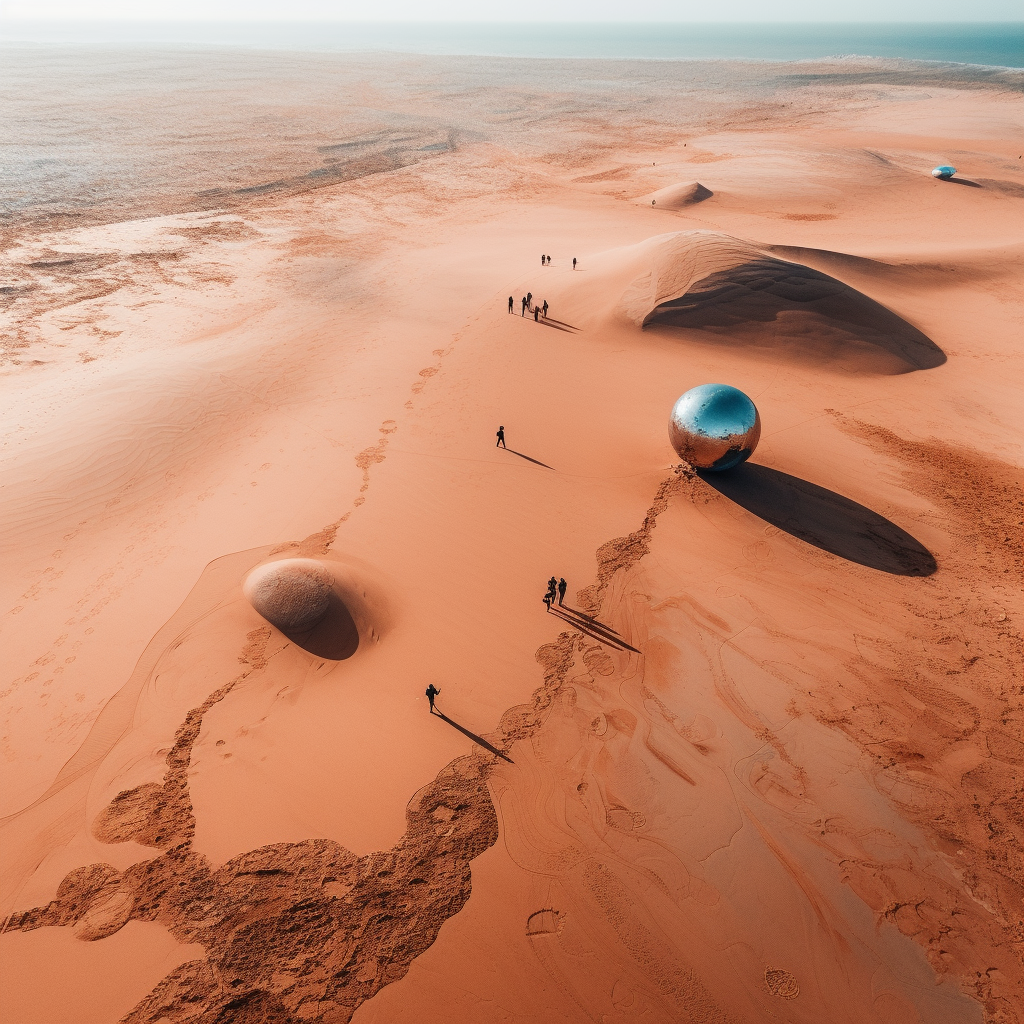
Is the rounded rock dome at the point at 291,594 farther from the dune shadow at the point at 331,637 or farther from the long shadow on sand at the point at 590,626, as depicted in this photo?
the long shadow on sand at the point at 590,626

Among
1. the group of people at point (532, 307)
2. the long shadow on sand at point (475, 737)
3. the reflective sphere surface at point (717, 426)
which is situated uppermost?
the reflective sphere surface at point (717, 426)

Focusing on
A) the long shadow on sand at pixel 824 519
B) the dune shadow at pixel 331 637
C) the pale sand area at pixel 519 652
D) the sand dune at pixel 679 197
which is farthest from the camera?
the sand dune at pixel 679 197

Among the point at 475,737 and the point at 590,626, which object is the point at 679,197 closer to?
the point at 590,626

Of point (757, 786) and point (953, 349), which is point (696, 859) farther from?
point (953, 349)

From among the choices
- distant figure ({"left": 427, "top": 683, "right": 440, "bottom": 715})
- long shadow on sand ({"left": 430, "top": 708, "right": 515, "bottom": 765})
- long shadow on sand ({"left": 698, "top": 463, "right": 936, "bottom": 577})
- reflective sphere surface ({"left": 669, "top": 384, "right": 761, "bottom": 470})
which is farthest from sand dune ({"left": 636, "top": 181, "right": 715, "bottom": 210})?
long shadow on sand ({"left": 430, "top": 708, "right": 515, "bottom": 765})

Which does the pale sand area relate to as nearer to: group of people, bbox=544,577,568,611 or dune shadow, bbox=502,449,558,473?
dune shadow, bbox=502,449,558,473

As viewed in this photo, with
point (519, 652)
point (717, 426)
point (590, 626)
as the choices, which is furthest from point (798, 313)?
point (519, 652)

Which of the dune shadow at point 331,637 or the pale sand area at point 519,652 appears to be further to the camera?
the dune shadow at point 331,637

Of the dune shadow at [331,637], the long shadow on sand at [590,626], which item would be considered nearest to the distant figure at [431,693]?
the dune shadow at [331,637]
